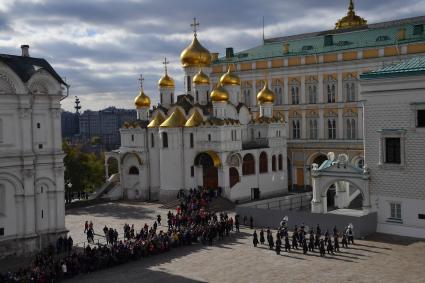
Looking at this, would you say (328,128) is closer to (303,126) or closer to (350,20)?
(303,126)

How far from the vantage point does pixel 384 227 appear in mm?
26062

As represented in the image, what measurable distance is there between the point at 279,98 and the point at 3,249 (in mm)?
29205

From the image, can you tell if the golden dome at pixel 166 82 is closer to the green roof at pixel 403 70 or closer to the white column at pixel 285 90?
the white column at pixel 285 90

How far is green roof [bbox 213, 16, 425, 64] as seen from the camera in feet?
138

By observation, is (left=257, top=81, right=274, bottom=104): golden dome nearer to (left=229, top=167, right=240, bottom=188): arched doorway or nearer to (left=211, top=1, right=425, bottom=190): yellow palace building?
(left=211, top=1, right=425, bottom=190): yellow palace building

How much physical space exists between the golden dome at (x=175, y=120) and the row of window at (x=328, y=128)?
11.5 metres

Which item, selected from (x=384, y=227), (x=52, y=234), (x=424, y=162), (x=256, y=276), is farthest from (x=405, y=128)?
(x=52, y=234)

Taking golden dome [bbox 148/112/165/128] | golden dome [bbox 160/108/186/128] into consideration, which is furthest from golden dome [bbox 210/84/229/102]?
golden dome [bbox 148/112/165/128]

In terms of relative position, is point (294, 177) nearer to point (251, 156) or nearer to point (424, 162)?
point (251, 156)

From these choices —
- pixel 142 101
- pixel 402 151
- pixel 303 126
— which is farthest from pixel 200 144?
pixel 402 151

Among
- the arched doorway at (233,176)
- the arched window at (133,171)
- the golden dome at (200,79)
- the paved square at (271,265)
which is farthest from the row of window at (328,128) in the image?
the paved square at (271,265)

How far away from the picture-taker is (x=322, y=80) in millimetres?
44250

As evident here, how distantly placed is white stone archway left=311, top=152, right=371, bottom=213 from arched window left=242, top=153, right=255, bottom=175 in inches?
409

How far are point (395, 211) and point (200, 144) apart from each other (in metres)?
15.7
